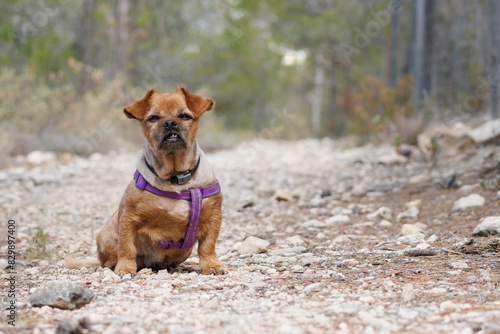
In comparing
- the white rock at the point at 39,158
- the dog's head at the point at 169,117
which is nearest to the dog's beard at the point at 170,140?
the dog's head at the point at 169,117

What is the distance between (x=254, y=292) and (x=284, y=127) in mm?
22774

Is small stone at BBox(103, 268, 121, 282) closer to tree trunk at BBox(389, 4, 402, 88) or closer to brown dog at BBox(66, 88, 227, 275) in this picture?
brown dog at BBox(66, 88, 227, 275)

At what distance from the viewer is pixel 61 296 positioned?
9.29ft

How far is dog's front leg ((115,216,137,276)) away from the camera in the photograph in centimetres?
370

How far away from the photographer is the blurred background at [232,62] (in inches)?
501

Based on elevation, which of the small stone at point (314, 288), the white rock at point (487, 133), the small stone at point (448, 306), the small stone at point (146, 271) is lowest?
the small stone at point (146, 271)

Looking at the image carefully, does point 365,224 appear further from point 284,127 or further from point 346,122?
point 284,127

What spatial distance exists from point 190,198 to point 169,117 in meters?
0.59

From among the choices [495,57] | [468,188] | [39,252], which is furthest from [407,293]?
[495,57]

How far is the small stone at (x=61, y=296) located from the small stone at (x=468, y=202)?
406 cm

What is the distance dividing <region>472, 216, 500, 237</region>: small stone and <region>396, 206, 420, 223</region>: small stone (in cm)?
121

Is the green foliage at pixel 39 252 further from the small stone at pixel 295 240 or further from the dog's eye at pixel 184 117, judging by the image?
the small stone at pixel 295 240

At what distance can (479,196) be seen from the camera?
5.66 metres

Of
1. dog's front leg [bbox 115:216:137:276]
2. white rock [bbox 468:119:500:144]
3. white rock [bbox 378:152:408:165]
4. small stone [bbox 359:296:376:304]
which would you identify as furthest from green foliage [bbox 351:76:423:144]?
small stone [bbox 359:296:376:304]
